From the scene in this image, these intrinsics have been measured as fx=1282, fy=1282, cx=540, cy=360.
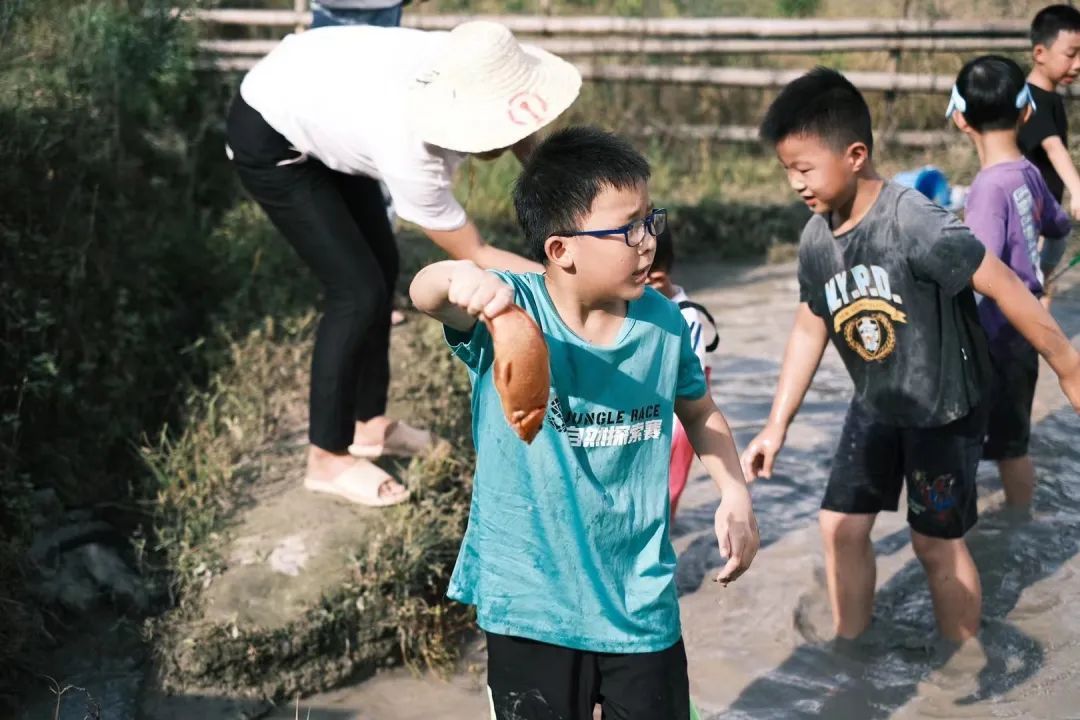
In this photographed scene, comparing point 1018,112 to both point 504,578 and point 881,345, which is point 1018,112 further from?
point 504,578

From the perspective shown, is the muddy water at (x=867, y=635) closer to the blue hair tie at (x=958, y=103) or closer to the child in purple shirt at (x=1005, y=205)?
the child in purple shirt at (x=1005, y=205)

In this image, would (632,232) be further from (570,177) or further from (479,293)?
(479,293)

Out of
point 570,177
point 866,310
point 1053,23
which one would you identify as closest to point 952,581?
point 866,310

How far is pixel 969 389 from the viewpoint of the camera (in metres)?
3.34

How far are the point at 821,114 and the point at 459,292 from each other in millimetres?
1532

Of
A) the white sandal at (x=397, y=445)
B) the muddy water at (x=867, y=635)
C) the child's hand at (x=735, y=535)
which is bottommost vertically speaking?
the muddy water at (x=867, y=635)

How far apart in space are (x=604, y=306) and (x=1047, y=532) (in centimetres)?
284

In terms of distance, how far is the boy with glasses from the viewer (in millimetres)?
2365

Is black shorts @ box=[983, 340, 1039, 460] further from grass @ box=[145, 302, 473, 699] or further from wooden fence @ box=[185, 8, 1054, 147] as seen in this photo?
wooden fence @ box=[185, 8, 1054, 147]

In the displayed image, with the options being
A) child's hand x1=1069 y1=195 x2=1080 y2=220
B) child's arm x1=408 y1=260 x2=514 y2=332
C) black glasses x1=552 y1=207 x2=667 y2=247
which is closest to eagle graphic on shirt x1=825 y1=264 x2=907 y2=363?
black glasses x1=552 y1=207 x2=667 y2=247

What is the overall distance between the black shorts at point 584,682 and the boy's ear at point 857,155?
1396 millimetres

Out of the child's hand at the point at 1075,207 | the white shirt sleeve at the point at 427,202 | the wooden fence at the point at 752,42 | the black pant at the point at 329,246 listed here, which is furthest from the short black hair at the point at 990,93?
the wooden fence at the point at 752,42

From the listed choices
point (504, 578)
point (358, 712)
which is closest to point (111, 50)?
point (358, 712)

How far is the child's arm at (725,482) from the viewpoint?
2.39 meters
